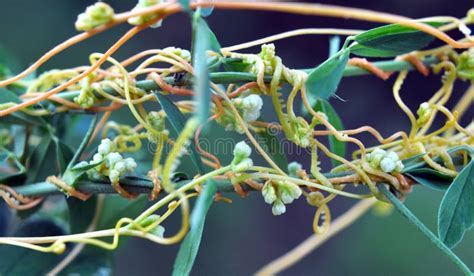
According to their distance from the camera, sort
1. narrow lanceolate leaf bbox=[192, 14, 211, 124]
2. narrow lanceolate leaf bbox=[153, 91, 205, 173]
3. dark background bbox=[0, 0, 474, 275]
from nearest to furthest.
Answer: narrow lanceolate leaf bbox=[192, 14, 211, 124]
narrow lanceolate leaf bbox=[153, 91, 205, 173]
dark background bbox=[0, 0, 474, 275]

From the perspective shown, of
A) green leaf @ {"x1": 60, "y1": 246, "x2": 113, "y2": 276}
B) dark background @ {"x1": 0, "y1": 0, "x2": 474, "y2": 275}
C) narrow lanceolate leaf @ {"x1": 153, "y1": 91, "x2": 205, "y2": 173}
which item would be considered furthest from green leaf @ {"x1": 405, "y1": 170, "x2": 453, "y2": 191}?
dark background @ {"x1": 0, "y1": 0, "x2": 474, "y2": 275}

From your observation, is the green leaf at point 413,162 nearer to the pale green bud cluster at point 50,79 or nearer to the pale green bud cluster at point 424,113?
the pale green bud cluster at point 424,113

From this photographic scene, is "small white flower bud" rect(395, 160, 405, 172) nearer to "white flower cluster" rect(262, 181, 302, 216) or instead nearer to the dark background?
"white flower cluster" rect(262, 181, 302, 216)

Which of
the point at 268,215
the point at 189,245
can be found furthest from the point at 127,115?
the point at 189,245

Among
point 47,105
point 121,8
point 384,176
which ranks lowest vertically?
point 384,176

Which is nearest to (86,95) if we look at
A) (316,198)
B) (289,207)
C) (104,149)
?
(104,149)

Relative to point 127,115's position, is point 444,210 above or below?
below

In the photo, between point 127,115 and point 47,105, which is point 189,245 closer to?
point 47,105
